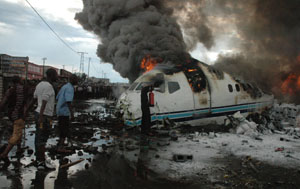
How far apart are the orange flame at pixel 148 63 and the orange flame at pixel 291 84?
8.36 metres

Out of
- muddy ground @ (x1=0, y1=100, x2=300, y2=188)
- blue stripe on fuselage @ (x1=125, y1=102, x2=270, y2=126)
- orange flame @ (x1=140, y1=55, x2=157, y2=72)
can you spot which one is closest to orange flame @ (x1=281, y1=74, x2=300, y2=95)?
blue stripe on fuselage @ (x1=125, y1=102, x2=270, y2=126)

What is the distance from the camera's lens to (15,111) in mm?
6164

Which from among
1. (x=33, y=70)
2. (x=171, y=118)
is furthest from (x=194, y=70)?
(x=33, y=70)

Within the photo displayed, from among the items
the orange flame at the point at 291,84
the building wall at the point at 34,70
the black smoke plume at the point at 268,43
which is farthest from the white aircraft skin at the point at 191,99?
the building wall at the point at 34,70

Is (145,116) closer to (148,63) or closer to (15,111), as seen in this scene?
(15,111)

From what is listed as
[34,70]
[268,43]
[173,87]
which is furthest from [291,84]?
[34,70]

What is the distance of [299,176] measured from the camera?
586 cm

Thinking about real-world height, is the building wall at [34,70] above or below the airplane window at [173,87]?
above

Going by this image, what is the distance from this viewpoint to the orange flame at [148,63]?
17.2 meters

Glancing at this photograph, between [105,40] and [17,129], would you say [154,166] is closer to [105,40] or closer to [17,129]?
[17,129]

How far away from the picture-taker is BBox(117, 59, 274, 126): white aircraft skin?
10.4m

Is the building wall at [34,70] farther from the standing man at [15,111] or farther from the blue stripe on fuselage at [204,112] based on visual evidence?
the standing man at [15,111]

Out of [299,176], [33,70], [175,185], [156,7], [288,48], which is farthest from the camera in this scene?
[33,70]

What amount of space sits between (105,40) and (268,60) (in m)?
14.2
